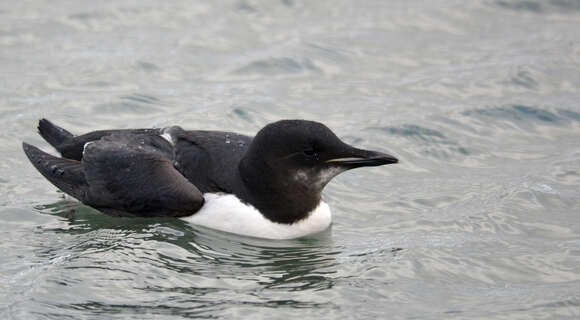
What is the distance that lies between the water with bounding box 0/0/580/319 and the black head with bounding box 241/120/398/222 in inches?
15.1

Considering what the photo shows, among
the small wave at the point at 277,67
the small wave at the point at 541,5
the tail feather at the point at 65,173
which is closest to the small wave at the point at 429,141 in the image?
the small wave at the point at 277,67

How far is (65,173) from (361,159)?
7.43ft

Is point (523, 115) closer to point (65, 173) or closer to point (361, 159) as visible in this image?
point (361, 159)

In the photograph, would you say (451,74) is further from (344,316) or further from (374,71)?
(344,316)

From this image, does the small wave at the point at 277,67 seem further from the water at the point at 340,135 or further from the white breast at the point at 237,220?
the white breast at the point at 237,220

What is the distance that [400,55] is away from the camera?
11.4 meters

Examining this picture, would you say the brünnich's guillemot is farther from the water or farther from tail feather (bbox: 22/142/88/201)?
the water

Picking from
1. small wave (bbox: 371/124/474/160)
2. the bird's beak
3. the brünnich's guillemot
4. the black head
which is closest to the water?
small wave (bbox: 371/124/474/160)

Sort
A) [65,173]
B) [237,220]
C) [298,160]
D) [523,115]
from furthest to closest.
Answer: [523,115]
[65,173]
[237,220]
[298,160]

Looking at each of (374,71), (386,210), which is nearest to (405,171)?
(386,210)

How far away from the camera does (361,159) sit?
6805mm

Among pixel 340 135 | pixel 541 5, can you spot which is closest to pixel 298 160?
pixel 340 135

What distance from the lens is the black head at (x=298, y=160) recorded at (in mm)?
6809

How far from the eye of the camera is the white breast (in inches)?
276
